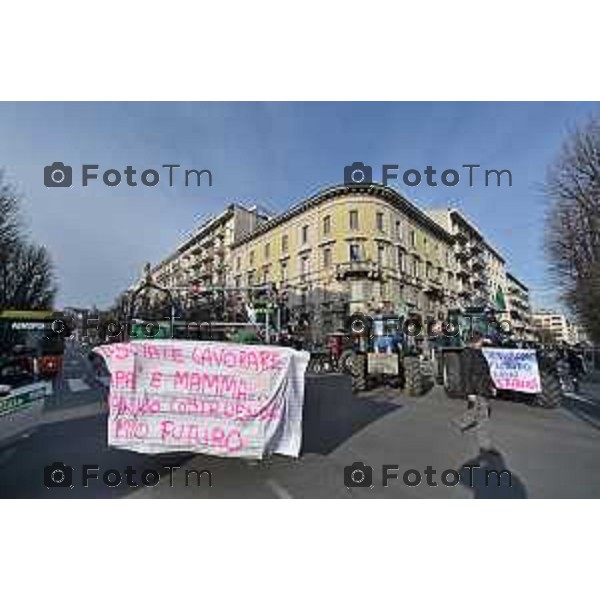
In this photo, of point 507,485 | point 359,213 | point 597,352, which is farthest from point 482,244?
point 507,485

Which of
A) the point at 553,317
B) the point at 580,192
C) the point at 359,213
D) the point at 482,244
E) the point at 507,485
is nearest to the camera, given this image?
the point at 507,485

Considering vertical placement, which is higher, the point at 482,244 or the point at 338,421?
the point at 482,244

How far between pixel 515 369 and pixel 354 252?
22.8 ft

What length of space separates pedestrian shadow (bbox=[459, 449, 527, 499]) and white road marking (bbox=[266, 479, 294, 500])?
6.94 feet

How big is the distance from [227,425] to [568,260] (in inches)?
1092

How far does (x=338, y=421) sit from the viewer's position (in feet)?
30.0

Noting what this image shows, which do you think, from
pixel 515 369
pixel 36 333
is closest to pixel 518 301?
pixel 515 369

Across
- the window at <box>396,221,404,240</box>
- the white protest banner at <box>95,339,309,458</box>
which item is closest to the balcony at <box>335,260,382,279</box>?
the window at <box>396,221,404,240</box>

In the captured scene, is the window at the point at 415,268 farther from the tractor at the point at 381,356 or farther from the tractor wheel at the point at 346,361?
the tractor wheel at the point at 346,361

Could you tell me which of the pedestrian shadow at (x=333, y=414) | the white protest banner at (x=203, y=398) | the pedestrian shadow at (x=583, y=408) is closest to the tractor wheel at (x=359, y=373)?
the pedestrian shadow at (x=333, y=414)

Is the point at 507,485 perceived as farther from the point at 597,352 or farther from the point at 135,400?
the point at 597,352

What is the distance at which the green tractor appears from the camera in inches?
452

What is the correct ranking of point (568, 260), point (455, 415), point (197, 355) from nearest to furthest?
point (197, 355)
point (455, 415)
point (568, 260)
